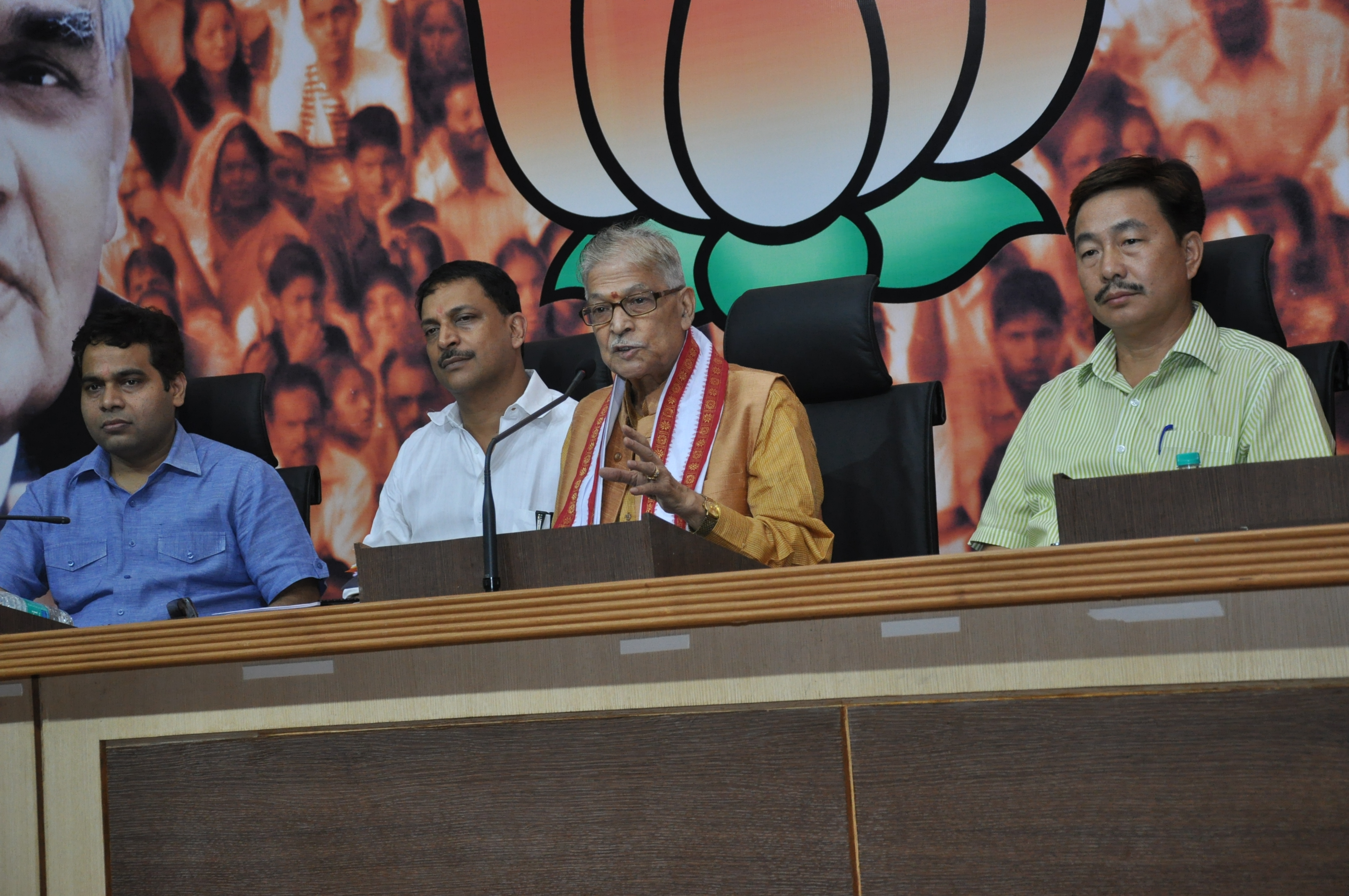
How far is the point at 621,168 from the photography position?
9.52ft

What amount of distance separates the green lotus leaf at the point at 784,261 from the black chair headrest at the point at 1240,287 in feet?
2.60

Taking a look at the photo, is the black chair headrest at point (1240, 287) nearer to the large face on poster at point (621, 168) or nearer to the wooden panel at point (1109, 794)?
the large face on poster at point (621, 168)

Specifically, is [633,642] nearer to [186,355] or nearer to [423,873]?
[423,873]

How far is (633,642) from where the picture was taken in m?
1.16

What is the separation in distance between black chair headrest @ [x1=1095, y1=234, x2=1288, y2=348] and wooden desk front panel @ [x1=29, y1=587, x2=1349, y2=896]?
1159mm

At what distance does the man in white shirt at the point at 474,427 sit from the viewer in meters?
2.37

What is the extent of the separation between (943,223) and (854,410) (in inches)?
23.9

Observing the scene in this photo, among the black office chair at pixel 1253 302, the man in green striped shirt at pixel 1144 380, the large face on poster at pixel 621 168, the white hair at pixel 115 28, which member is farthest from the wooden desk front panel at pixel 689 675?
the white hair at pixel 115 28

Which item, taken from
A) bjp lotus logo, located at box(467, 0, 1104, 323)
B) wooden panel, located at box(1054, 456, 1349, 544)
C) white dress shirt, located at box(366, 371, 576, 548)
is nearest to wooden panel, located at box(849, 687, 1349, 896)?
wooden panel, located at box(1054, 456, 1349, 544)

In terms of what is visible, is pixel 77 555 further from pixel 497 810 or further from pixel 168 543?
pixel 497 810

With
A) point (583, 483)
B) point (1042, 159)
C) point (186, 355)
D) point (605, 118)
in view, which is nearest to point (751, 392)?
point (583, 483)

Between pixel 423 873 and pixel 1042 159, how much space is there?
198 centimetres

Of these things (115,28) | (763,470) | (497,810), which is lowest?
(497,810)

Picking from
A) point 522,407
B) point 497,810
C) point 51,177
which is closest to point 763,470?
point 522,407
